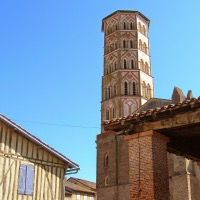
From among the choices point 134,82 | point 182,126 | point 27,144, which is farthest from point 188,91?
point 182,126

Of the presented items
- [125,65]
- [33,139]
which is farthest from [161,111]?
[125,65]

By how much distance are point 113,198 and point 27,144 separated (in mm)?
20650

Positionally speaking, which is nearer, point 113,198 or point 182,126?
point 182,126

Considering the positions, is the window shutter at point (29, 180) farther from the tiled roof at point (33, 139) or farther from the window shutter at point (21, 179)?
the tiled roof at point (33, 139)

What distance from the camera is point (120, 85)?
41562 mm

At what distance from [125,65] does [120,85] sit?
10.9 feet

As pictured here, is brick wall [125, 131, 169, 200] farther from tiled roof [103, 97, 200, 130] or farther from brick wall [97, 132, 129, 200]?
brick wall [97, 132, 129, 200]

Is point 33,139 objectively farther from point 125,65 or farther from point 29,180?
point 125,65

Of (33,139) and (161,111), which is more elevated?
(33,139)

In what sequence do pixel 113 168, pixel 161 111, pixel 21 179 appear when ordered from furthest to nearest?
pixel 113 168 → pixel 21 179 → pixel 161 111

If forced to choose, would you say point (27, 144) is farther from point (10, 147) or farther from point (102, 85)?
point (102, 85)

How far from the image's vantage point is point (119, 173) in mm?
34312

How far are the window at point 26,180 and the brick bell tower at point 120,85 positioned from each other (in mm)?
19374

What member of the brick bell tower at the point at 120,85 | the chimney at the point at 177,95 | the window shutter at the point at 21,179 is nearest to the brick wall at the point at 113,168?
the brick bell tower at the point at 120,85
